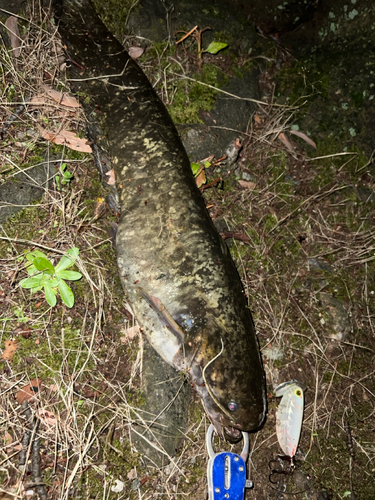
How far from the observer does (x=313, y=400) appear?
3521mm

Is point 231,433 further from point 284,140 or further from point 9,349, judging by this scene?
point 284,140

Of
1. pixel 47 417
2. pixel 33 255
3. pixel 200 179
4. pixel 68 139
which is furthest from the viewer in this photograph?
pixel 200 179

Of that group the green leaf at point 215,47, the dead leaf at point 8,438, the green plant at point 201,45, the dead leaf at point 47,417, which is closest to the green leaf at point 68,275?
the dead leaf at point 47,417

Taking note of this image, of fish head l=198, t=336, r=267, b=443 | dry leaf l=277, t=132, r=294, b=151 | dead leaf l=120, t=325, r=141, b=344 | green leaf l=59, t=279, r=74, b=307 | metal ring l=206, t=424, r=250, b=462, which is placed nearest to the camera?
fish head l=198, t=336, r=267, b=443

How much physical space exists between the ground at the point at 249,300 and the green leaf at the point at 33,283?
11cm

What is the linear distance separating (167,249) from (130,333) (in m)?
0.94

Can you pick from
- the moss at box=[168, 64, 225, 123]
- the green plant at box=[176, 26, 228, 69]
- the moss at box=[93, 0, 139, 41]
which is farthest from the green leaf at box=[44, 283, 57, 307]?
the green plant at box=[176, 26, 228, 69]

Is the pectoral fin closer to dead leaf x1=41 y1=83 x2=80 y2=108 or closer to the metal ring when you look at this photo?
the metal ring

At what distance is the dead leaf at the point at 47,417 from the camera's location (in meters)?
2.79

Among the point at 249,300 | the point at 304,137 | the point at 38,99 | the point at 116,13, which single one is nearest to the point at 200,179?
the point at 249,300

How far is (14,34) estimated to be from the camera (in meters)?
3.19

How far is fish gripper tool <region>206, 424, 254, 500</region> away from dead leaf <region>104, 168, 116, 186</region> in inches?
90.2

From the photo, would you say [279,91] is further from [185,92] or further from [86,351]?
[86,351]

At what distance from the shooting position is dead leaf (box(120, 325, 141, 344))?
315 centimetres
